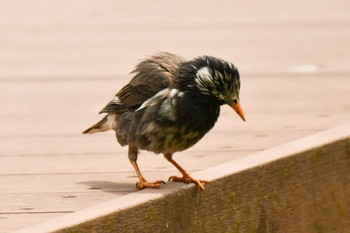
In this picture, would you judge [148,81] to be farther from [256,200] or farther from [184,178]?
[256,200]

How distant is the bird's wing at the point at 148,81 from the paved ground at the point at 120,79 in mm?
306

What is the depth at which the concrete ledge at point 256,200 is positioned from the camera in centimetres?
470

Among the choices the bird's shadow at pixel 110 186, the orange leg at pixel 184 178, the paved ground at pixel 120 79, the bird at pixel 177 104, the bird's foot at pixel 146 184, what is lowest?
the paved ground at pixel 120 79

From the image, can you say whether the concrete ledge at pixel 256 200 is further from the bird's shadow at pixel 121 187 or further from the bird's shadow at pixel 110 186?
the bird's shadow at pixel 110 186

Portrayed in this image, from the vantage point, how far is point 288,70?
8.02m

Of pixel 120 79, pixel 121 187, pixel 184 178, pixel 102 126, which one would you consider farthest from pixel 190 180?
pixel 120 79

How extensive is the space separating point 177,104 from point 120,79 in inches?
99.0

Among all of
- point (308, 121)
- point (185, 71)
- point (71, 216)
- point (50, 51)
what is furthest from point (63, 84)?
point (71, 216)

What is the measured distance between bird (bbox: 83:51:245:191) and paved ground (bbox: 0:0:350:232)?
0.21 meters

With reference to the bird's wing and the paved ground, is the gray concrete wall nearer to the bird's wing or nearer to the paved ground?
the paved ground

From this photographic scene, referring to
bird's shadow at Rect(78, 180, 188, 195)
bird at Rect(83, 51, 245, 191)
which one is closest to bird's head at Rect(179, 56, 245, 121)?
bird at Rect(83, 51, 245, 191)

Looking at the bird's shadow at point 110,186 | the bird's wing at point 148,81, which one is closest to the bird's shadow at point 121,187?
the bird's shadow at point 110,186

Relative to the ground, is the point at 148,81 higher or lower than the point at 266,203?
higher

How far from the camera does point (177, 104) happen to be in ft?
17.2
